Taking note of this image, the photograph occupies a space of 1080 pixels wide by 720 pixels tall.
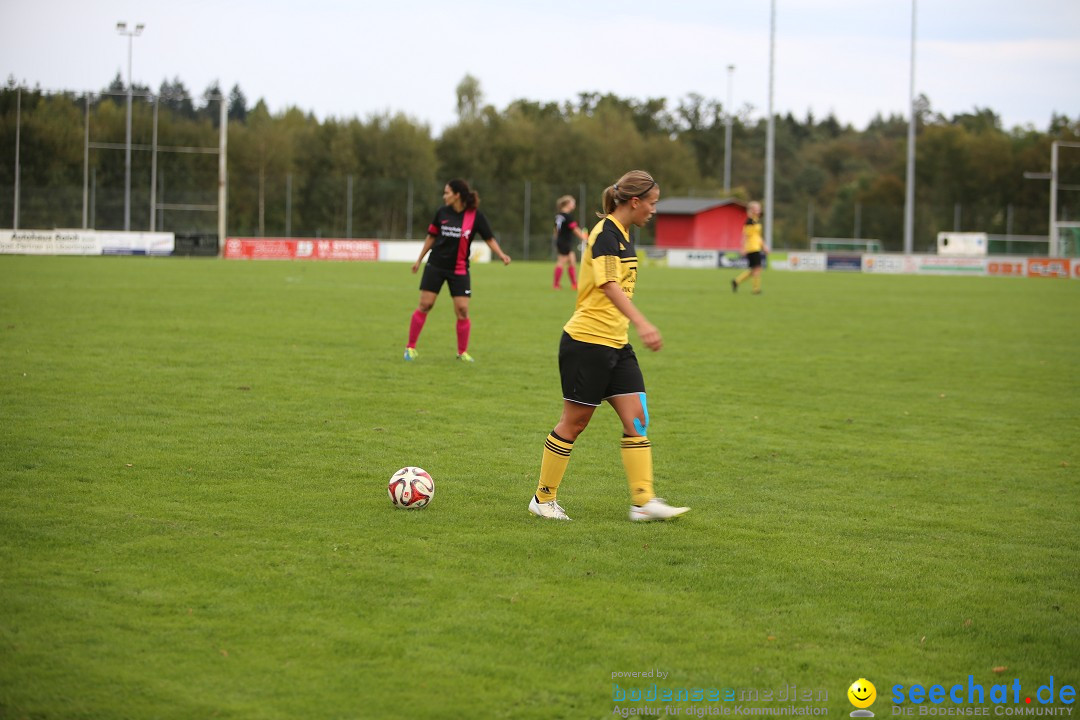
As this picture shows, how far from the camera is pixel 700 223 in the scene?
6431 centimetres

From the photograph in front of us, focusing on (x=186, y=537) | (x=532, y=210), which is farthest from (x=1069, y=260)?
(x=186, y=537)

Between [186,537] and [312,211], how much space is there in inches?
2012

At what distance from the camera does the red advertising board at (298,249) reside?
45.5m

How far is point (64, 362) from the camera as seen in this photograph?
1177 centimetres

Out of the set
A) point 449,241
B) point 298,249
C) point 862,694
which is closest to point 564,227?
point 449,241

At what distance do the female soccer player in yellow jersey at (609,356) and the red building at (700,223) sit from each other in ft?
190

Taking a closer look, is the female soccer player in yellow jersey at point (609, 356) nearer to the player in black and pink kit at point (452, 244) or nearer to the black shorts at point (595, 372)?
the black shorts at point (595, 372)

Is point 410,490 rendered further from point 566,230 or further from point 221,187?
point 221,187

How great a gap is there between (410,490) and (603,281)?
167cm

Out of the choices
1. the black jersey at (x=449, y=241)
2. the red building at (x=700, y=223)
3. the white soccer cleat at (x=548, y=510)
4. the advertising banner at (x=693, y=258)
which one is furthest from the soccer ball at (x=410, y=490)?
the red building at (x=700, y=223)

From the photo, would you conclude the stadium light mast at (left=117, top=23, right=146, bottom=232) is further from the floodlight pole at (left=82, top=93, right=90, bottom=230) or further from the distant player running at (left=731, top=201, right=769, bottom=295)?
the distant player running at (left=731, top=201, right=769, bottom=295)

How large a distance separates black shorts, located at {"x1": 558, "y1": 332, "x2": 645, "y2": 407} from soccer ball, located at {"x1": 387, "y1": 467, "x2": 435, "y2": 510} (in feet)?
3.26

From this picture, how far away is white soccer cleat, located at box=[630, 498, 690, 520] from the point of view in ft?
20.4

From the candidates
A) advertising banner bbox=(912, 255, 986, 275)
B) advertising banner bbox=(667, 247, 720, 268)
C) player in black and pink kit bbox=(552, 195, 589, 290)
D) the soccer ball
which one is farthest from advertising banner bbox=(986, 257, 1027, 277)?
the soccer ball
